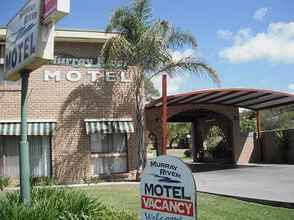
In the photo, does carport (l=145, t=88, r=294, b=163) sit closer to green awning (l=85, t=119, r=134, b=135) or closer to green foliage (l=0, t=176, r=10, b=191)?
green awning (l=85, t=119, r=134, b=135)

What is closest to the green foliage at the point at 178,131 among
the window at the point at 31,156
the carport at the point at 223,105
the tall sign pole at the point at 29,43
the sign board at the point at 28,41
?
the carport at the point at 223,105

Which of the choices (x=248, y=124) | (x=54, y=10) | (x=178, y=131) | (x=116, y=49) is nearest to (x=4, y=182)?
(x=116, y=49)

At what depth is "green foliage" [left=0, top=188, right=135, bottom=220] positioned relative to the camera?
24.4 ft

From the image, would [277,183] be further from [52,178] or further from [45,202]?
[45,202]

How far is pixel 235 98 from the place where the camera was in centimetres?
2456

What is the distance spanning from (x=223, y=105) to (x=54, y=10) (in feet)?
66.8

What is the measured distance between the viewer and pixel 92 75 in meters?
19.4

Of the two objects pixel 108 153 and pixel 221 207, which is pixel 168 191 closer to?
pixel 221 207

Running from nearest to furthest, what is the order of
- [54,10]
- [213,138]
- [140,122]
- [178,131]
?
[54,10] → [140,122] → [213,138] → [178,131]

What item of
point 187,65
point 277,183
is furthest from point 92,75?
point 277,183

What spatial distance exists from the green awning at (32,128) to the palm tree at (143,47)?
11.1 feet

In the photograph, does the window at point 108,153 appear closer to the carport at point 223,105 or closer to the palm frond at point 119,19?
the carport at point 223,105

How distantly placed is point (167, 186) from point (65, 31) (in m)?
17.2

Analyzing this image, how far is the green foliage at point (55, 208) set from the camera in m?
7.45
